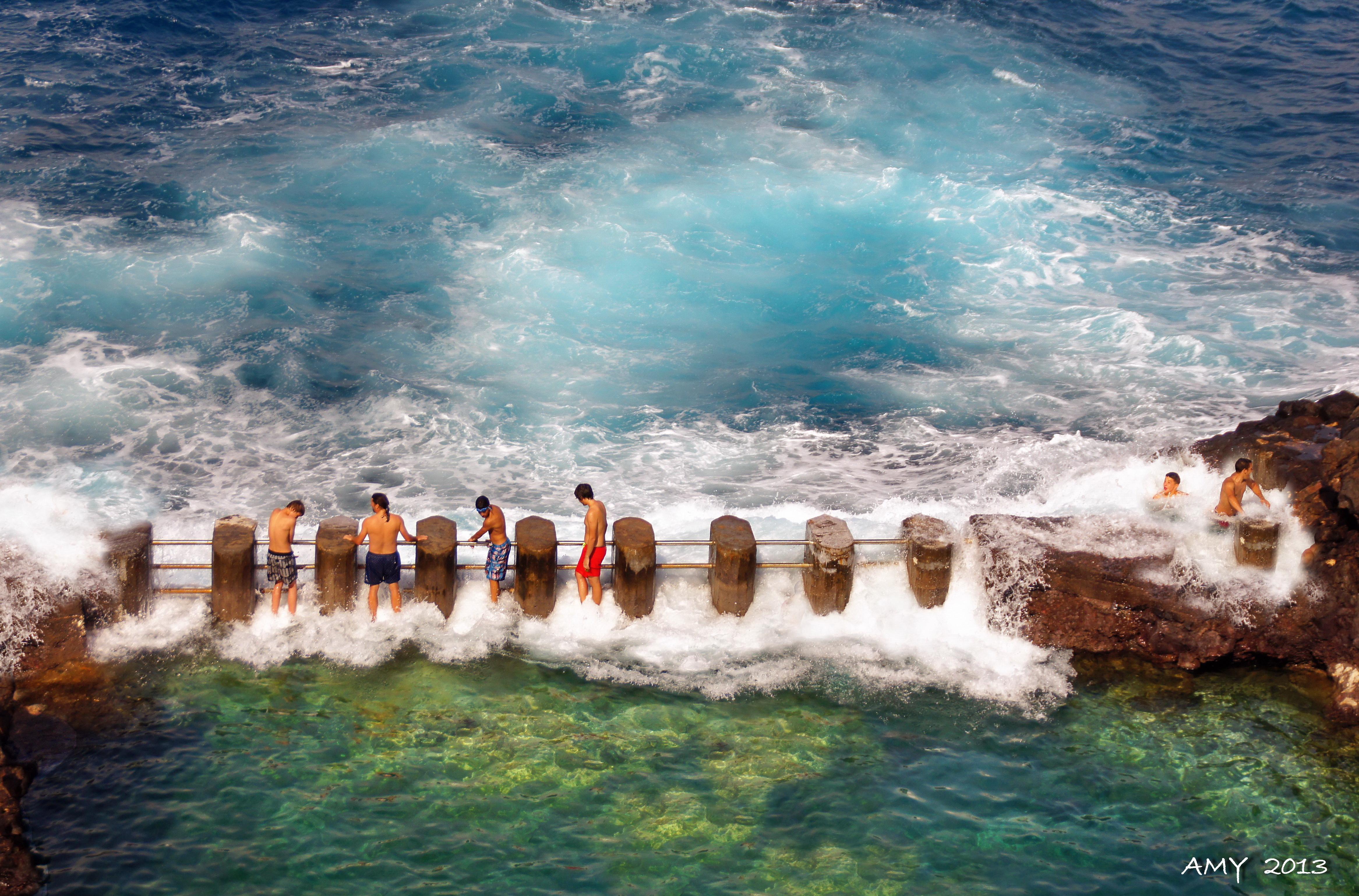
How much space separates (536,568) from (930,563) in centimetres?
488

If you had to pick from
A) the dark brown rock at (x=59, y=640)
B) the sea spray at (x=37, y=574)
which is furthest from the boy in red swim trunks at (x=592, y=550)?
the dark brown rock at (x=59, y=640)

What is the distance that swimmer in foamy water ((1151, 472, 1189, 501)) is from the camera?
14.2 m

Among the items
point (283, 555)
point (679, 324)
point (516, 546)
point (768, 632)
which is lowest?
point (768, 632)

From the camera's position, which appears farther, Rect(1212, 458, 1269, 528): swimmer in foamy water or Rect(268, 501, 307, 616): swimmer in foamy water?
Rect(1212, 458, 1269, 528): swimmer in foamy water

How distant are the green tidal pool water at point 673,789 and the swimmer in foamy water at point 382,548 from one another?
95 cm

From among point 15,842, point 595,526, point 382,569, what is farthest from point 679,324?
point 15,842

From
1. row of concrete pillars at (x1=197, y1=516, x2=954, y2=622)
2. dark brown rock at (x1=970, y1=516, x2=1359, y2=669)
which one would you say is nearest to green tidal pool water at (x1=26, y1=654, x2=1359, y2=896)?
dark brown rock at (x1=970, y1=516, x2=1359, y2=669)

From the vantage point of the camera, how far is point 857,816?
424 inches

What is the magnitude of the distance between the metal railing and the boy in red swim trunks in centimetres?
16

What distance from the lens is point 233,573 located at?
1273 centimetres

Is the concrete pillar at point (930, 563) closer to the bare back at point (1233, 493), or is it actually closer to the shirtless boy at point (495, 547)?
the bare back at point (1233, 493)

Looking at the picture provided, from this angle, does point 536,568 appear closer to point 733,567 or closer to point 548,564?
point 548,564

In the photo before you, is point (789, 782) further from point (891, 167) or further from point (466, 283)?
point (891, 167)

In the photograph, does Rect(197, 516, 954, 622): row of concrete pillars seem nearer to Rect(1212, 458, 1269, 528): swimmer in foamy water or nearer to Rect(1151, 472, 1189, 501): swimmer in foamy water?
Rect(1151, 472, 1189, 501): swimmer in foamy water
